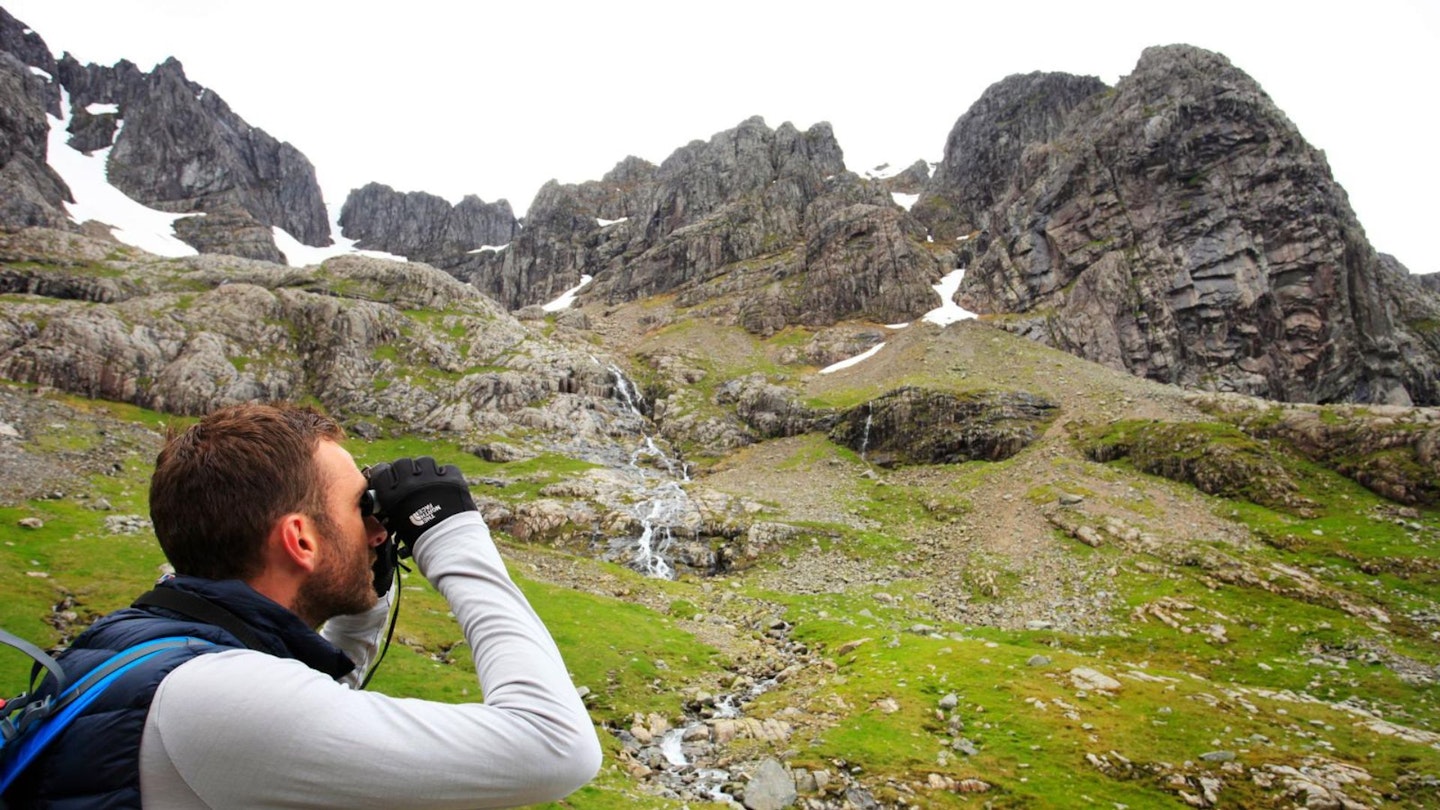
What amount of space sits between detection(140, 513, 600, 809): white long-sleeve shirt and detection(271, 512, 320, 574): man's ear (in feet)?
2.48

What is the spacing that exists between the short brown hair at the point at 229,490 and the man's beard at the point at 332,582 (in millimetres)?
161

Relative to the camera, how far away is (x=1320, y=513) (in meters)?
39.2

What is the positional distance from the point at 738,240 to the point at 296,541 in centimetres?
14396

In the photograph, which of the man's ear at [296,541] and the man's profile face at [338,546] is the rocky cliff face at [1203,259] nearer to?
the man's profile face at [338,546]

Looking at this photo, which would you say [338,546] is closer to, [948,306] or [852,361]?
[852,361]

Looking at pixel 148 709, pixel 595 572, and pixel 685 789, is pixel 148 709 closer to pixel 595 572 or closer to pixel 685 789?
pixel 685 789

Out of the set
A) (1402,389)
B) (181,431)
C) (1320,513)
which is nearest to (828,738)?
(181,431)

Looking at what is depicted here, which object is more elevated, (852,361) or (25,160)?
(25,160)

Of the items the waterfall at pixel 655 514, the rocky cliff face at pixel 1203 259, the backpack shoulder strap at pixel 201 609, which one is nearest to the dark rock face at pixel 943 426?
the waterfall at pixel 655 514

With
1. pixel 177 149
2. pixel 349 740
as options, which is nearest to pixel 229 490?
pixel 349 740

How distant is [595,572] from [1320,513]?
151 feet

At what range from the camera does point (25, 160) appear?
114 metres

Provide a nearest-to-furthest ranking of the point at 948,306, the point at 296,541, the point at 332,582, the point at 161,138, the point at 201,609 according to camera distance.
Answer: the point at 201,609
the point at 296,541
the point at 332,582
the point at 948,306
the point at 161,138

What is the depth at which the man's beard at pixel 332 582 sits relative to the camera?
2809mm
